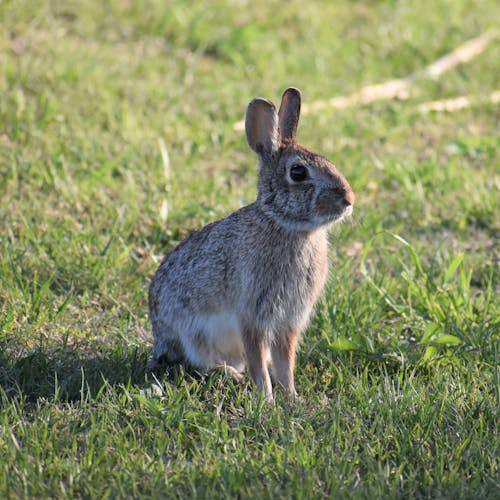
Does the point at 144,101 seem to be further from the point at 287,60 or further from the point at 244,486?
the point at 244,486

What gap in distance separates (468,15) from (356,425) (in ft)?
22.7

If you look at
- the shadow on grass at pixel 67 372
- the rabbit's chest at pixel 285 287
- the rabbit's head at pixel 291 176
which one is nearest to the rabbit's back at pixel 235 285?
the rabbit's chest at pixel 285 287

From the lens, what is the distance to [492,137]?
7.43 metres

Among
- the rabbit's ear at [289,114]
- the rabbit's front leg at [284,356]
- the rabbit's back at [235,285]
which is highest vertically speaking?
the rabbit's ear at [289,114]

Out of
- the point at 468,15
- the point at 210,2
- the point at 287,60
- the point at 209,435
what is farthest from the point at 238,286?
the point at 468,15

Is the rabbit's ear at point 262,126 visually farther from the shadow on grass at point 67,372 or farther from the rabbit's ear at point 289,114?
the shadow on grass at point 67,372

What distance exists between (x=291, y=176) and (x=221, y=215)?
1828mm

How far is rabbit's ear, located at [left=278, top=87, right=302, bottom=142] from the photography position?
4.43m

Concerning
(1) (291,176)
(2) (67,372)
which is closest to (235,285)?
(1) (291,176)

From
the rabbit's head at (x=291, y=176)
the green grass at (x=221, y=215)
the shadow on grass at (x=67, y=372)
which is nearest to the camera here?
the green grass at (x=221, y=215)

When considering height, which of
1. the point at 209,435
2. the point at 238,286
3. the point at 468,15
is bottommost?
the point at 209,435

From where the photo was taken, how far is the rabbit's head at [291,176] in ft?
13.3

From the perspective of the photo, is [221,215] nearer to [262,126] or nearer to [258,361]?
[262,126]

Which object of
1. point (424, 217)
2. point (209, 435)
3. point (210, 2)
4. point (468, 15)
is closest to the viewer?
point (209, 435)
